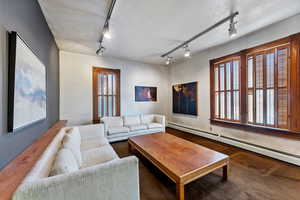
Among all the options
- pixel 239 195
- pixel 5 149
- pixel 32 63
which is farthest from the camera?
pixel 239 195

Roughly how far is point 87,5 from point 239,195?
3503 mm

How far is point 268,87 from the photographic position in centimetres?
268

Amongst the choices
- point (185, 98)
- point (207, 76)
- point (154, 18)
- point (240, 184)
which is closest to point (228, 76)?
point (207, 76)

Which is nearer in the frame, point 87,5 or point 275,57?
point 87,5

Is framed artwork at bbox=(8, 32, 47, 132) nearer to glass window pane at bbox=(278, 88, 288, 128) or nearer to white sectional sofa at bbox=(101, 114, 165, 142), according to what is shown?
white sectional sofa at bbox=(101, 114, 165, 142)

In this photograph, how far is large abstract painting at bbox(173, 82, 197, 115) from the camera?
Result: 4423 millimetres

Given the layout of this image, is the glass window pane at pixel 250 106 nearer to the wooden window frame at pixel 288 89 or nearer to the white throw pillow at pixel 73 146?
the wooden window frame at pixel 288 89

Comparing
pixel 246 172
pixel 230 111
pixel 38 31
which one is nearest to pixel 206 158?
pixel 246 172

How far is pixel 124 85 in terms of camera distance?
187 inches

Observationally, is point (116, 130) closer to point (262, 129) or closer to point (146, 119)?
point (146, 119)

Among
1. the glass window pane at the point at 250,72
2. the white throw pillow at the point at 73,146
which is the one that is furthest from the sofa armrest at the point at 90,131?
the glass window pane at the point at 250,72

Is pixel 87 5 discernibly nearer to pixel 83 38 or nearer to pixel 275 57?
pixel 83 38

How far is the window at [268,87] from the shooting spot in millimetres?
2480

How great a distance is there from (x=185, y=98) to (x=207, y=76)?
3.81 feet
